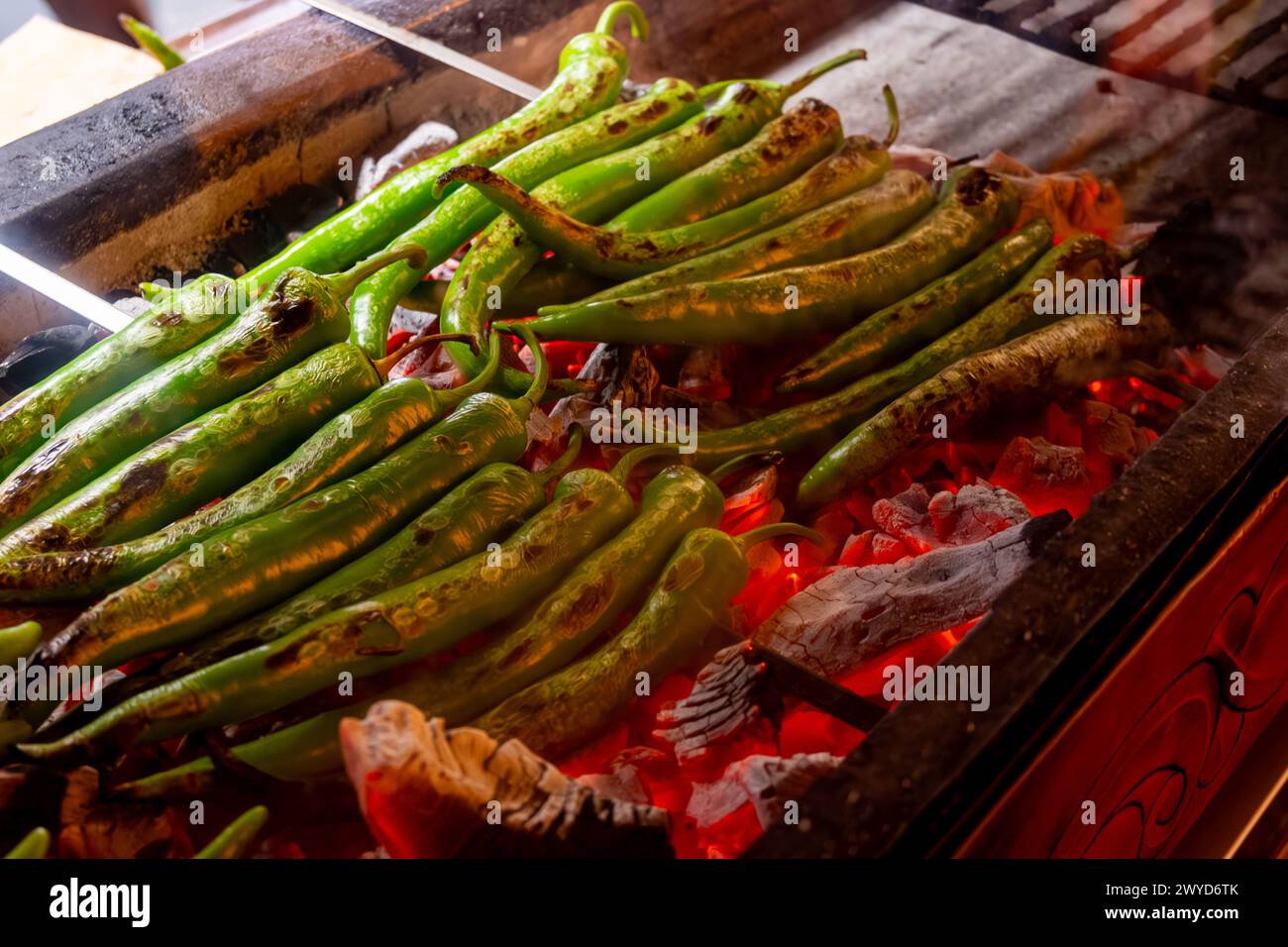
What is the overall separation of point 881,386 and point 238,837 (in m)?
1.78

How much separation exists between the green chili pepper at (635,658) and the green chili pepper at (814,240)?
817 mm

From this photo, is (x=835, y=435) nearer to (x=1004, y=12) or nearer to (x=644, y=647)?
(x=644, y=647)

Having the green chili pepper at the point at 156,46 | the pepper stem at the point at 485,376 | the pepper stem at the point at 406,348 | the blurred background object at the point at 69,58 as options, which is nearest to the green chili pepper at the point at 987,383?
the pepper stem at the point at 485,376

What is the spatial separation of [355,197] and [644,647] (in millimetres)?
2209

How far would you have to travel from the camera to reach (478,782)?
172 cm

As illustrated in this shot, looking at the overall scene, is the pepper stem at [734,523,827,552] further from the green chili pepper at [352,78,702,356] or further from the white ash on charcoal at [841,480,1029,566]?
the green chili pepper at [352,78,702,356]

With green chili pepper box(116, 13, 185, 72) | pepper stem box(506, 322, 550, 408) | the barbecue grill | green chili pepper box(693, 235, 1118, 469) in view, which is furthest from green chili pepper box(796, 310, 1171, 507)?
green chili pepper box(116, 13, 185, 72)

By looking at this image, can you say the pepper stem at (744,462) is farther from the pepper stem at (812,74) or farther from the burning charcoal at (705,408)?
the pepper stem at (812,74)

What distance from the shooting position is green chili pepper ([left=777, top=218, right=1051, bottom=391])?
2.83m

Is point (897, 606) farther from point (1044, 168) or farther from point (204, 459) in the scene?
point (1044, 168)

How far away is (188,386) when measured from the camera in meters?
2.38

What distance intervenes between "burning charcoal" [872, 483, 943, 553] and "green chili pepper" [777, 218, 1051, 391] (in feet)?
1.17

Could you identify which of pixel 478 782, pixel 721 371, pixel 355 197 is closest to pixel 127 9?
pixel 355 197

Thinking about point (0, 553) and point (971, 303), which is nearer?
point (0, 553)
